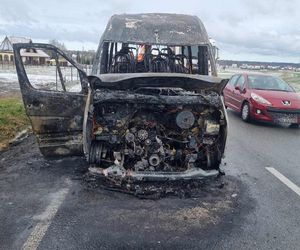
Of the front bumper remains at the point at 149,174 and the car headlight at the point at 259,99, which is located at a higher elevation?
the car headlight at the point at 259,99

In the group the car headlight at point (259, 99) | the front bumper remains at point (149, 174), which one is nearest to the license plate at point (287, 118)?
the car headlight at point (259, 99)

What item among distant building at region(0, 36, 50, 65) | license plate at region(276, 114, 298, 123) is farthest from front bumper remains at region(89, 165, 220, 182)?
distant building at region(0, 36, 50, 65)

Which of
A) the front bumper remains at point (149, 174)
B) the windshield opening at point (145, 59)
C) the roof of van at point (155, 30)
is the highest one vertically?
the roof of van at point (155, 30)

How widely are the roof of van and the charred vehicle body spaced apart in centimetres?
2

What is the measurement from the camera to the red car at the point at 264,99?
1070cm

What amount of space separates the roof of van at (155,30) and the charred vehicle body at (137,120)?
0.9 inches

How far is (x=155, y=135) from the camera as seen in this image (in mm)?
5289

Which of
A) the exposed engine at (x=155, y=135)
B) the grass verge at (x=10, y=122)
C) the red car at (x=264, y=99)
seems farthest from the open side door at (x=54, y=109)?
the red car at (x=264, y=99)

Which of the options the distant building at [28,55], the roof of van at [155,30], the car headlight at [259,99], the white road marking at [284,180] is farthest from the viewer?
the distant building at [28,55]

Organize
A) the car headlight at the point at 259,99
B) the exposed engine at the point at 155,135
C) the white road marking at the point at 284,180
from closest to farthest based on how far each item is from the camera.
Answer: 1. the exposed engine at the point at 155,135
2. the white road marking at the point at 284,180
3. the car headlight at the point at 259,99

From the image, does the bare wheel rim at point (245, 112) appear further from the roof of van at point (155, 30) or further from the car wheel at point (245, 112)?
the roof of van at point (155, 30)

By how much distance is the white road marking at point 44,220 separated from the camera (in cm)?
357

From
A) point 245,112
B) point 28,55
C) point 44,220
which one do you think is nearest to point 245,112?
point 245,112

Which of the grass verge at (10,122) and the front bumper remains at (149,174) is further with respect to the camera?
the grass verge at (10,122)
